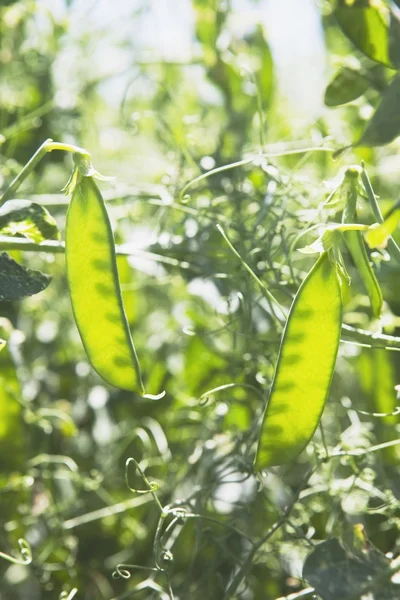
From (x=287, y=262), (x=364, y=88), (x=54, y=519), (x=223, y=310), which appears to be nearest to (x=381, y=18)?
(x=364, y=88)

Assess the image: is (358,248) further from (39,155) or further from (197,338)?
(197,338)

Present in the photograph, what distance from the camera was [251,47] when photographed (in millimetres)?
977

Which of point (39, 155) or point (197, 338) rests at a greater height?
point (39, 155)

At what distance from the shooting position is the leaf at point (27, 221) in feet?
1.88

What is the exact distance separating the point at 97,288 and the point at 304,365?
164mm

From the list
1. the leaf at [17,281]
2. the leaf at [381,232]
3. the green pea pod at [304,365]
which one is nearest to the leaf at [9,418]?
the leaf at [17,281]

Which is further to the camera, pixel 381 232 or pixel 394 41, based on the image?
pixel 394 41

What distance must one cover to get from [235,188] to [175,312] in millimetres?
224

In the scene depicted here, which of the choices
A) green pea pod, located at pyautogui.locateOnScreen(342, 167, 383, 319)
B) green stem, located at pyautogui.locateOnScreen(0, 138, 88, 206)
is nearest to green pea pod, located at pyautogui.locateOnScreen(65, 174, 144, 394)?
green stem, located at pyautogui.locateOnScreen(0, 138, 88, 206)

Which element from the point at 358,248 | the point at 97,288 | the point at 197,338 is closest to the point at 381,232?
the point at 358,248

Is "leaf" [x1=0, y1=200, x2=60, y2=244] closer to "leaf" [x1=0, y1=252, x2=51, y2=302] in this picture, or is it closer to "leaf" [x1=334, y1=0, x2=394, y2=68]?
"leaf" [x1=0, y1=252, x2=51, y2=302]

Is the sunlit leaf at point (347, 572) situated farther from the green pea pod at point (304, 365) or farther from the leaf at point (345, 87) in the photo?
the leaf at point (345, 87)

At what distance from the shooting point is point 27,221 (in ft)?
1.89

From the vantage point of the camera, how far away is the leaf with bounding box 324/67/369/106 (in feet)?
2.16
